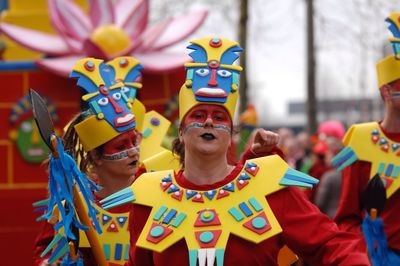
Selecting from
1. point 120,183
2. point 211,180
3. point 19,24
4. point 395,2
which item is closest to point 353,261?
point 211,180

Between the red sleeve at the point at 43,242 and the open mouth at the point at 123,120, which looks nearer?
the open mouth at the point at 123,120

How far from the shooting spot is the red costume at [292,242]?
12.6ft

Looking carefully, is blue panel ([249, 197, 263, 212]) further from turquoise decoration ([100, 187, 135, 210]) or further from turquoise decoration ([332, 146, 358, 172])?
turquoise decoration ([332, 146, 358, 172])

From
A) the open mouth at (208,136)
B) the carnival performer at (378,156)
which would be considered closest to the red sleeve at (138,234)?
the open mouth at (208,136)

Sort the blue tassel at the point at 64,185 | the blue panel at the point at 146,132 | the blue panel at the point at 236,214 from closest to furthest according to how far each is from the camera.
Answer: the blue panel at the point at 236,214
the blue tassel at the point at 64,185
the blue panel at the point at 146,132

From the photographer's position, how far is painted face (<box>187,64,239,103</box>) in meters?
4.18

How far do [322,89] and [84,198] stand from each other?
187 ft

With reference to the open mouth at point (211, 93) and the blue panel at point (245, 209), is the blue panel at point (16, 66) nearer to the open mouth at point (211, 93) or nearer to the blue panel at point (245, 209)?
the open mouth at point (211, 93)

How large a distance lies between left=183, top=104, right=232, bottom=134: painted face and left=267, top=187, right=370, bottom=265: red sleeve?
0.42 meters

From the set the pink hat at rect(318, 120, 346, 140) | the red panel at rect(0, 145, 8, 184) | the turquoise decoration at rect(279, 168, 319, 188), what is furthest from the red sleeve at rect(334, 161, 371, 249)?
the red panel at rect(0, 145, 8, 184)

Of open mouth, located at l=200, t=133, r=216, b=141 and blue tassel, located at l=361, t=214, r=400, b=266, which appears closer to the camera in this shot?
open mouth, located at l=200, t=133, r=216, b=141

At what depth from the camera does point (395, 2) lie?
617 inches

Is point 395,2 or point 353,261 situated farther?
point 395,2

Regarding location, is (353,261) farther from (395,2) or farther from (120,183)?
(395,2)
